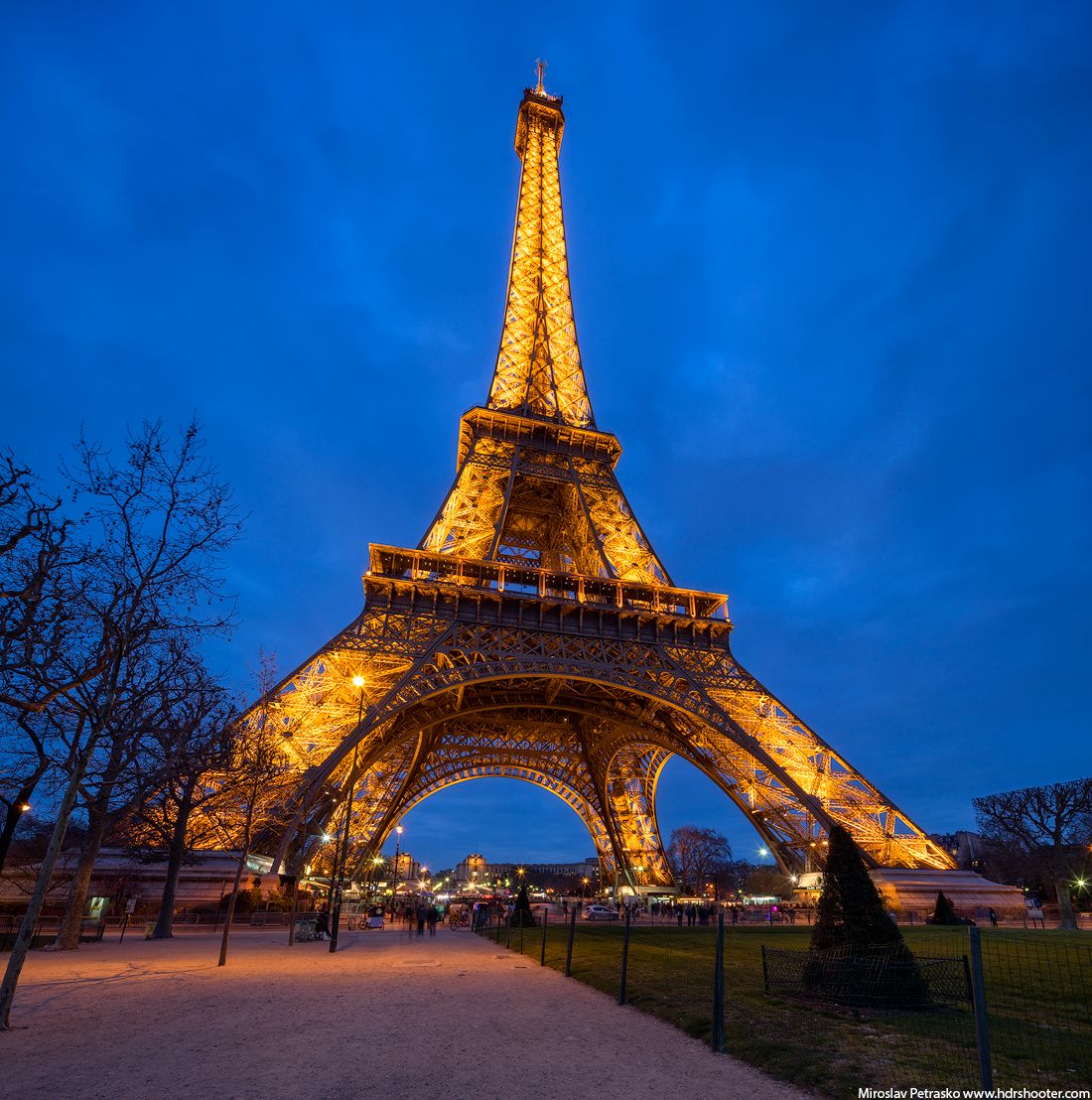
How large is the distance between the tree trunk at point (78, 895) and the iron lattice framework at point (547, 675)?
6.24 meters

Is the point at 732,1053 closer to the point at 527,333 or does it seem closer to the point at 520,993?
the point at 520,993

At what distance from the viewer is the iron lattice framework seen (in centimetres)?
3000

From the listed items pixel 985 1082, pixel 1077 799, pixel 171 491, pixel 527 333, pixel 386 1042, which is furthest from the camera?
pixel 527 333

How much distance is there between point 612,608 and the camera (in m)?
34.3

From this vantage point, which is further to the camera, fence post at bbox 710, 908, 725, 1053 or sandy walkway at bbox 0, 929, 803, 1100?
fence post at bbox 710, 908, 725, 1053

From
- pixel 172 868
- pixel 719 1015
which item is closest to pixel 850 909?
pixel 719 1015

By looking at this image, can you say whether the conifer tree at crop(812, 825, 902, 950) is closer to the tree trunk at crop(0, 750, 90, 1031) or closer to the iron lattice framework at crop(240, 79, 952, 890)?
the tree trunk at crop(0, 750, 90, 1031)

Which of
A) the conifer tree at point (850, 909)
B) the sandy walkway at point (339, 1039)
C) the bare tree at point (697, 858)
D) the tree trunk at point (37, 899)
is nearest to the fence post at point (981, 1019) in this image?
the sandy walkway at point (339, 1039)

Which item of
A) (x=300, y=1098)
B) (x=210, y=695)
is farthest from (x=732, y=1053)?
(x=210, y=695)

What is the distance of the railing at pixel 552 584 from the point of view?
111 feet

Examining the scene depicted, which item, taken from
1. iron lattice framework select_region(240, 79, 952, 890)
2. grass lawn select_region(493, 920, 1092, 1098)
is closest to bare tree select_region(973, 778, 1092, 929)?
iron lattice framework select_region(240, 79, 952, 890)

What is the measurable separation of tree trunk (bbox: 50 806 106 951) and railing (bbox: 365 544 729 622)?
15082 mm

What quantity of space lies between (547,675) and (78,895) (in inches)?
725

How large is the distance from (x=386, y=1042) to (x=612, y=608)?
86.9 ft
